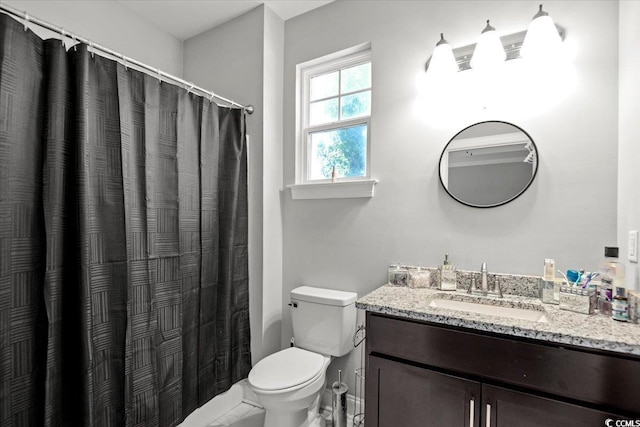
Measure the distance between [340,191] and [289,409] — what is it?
1.26 m

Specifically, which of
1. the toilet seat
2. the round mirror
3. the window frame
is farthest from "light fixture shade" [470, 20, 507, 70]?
the toilet seat

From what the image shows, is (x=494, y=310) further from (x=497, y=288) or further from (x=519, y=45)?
(x=519, y=45)

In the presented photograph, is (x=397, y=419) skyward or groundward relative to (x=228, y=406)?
skyward

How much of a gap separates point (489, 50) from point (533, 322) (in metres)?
1.26

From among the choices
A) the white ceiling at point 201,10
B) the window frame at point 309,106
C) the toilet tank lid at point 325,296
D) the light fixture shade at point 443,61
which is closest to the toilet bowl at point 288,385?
the toilet tank lid at point 325,296

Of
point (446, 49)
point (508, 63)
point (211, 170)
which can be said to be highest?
point (446, 49)

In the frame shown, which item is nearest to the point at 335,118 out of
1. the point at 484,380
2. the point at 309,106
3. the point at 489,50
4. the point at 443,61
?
the point at 309,106

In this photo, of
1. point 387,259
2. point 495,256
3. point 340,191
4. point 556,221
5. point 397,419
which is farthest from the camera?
point 340,191

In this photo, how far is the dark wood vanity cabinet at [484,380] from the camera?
96cm

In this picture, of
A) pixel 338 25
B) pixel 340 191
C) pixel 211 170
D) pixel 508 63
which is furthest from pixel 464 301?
pixel 338 25

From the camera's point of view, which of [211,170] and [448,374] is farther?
[211,170]

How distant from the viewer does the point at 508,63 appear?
1.56 m

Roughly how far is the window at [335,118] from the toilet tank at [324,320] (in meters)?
0.76

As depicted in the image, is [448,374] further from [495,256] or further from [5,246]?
[5,246]
